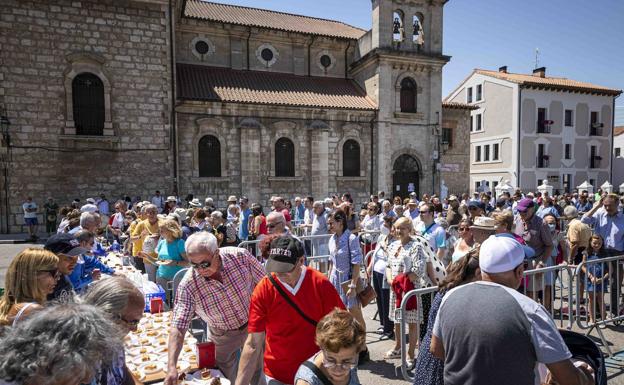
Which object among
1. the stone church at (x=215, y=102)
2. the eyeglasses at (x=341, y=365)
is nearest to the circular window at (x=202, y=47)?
the stone church at (x=215, y=102)

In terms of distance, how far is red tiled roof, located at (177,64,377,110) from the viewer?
18.3 m

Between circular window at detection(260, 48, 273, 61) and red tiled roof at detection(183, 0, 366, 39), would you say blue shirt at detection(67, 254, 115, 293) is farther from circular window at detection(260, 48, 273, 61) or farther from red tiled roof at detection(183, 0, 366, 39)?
circular window at detection(260, 48, 273, 61)

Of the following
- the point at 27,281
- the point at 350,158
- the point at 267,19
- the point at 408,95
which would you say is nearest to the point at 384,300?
the point at 27,281

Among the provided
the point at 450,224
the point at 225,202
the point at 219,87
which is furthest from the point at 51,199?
the point at 450,224

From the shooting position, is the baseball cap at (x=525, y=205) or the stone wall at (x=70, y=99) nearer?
the baseball cap at (x=525, y=205)

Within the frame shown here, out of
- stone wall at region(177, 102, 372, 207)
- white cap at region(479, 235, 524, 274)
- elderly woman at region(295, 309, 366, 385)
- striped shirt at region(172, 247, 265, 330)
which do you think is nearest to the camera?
elderly woman at region(295, 309, 366, 385)

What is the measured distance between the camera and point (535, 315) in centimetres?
212

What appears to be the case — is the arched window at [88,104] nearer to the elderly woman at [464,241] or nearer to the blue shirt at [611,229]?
the elderly woman at [464,241]

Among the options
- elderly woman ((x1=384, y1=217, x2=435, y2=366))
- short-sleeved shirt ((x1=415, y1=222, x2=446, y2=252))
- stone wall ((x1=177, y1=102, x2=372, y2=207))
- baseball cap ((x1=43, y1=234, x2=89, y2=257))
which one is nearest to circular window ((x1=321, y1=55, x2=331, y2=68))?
stone wall ((x1=177, y1=102, x2=372, y2=207))

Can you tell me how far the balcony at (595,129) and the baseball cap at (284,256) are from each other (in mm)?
41462

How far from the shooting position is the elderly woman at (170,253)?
5504 millimetres

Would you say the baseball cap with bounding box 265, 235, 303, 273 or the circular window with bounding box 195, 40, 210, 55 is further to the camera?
the circular window with bounding box 195, 40, 210, 55

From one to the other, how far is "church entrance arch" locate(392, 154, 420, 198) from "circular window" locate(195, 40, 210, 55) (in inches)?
492

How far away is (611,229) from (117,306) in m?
7.55
